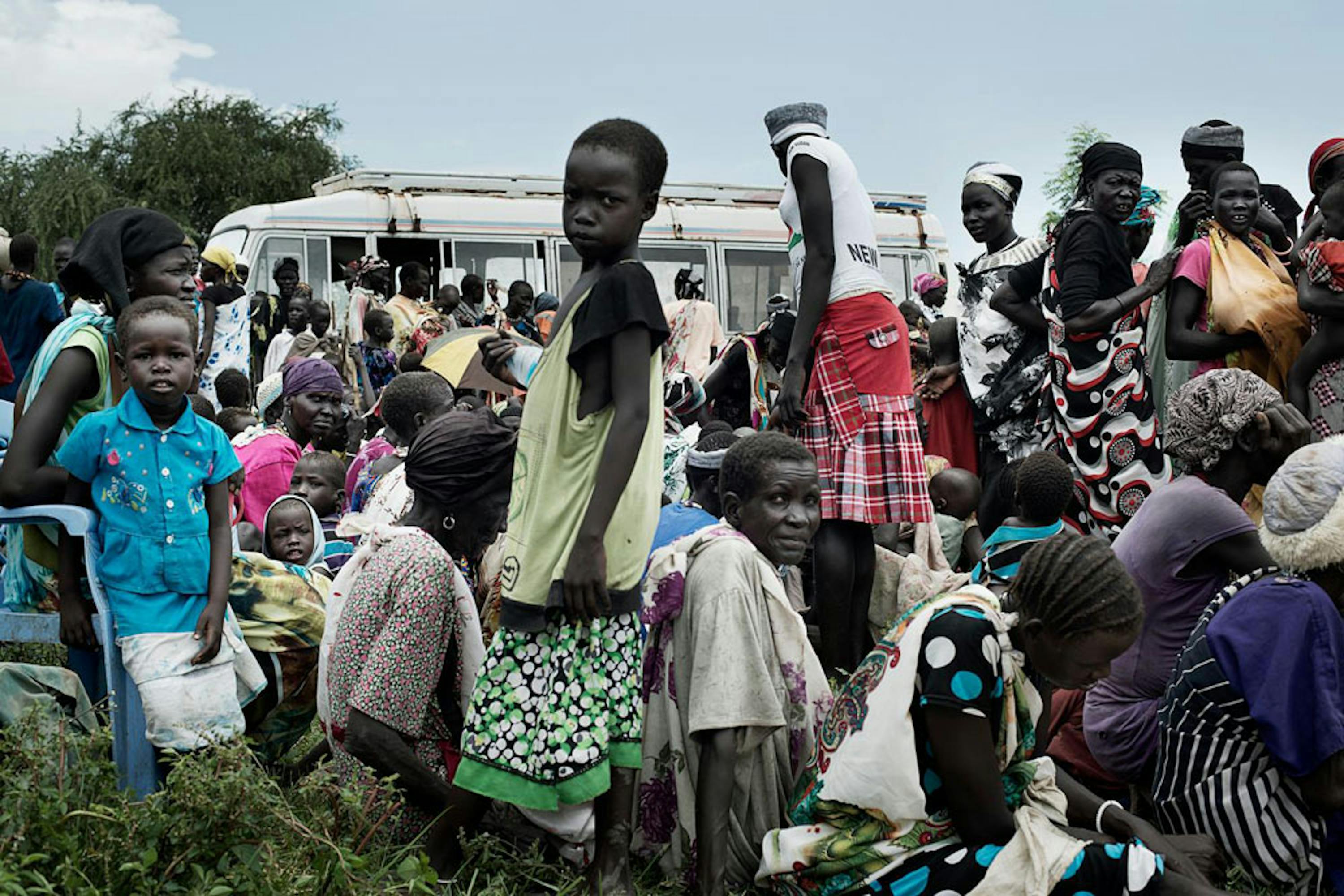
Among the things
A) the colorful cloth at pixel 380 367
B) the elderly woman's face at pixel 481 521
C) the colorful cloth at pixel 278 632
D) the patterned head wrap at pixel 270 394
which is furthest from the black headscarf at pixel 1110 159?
the colorful cloth at pixel 380 367

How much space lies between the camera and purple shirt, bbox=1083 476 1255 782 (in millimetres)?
3719

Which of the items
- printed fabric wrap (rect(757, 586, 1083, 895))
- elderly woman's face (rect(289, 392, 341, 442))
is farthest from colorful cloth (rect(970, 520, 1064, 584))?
elderly woman's face (rect(289, 392, 341, 442))

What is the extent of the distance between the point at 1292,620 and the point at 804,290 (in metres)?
2.02

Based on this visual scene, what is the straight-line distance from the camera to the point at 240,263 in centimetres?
1495

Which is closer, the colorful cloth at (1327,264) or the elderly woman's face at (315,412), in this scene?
the colorful cloth at (1327,264)

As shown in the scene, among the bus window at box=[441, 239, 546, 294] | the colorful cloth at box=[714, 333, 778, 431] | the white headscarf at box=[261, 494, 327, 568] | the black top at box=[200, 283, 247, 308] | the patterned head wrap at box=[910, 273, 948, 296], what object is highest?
the bus window at box=[441, 239, 546, 294]

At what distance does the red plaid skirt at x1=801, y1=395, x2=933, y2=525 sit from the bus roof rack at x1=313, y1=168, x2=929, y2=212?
12.6m

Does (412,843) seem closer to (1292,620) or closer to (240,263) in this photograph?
(1292,620)

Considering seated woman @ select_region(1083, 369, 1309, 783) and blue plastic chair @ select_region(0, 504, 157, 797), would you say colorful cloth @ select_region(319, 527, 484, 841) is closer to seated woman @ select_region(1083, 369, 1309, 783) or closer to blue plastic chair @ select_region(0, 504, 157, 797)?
blue plastic chair @ select_region(0, 504, 157, 797)

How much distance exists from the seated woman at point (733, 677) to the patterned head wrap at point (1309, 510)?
118 centimetres

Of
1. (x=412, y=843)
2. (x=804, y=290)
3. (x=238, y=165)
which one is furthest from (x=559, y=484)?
(x=238, y=165)

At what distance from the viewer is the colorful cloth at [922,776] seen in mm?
2918

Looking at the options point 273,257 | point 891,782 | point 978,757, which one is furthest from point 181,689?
point 273,257

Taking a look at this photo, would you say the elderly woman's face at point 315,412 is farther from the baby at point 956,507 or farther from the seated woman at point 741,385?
the baby at point 956,507
